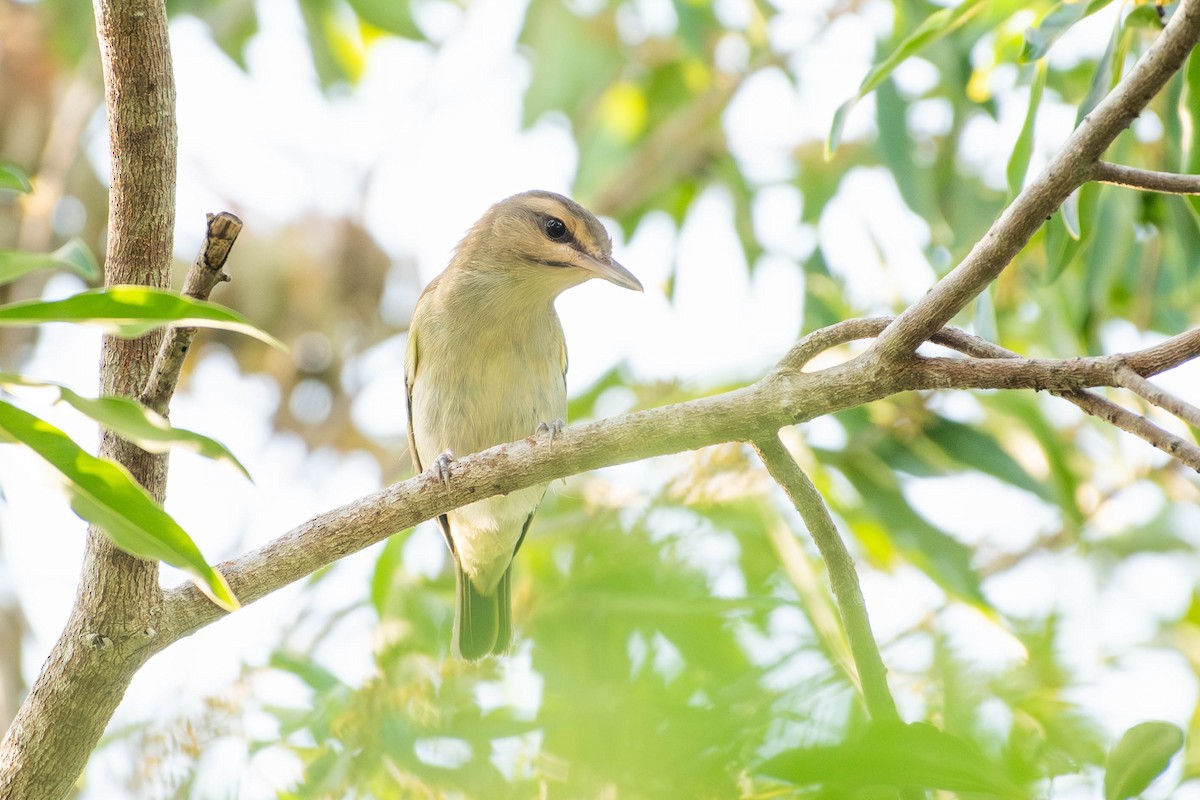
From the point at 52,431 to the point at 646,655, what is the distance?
123 cm

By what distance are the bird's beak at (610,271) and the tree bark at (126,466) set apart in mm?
2291

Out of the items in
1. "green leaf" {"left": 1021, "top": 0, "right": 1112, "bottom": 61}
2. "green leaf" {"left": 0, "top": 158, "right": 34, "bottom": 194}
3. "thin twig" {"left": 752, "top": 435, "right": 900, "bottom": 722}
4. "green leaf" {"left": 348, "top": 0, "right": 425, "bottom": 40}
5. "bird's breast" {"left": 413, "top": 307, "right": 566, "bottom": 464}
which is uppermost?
"green leaf" {"left": 348, "top": 0, "right": 425, "bottom": 40}

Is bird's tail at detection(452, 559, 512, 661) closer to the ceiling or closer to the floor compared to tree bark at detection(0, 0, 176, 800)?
closer to the ceiling

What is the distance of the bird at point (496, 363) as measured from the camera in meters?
4.75

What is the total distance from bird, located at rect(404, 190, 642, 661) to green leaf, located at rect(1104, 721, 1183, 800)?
2.96 m

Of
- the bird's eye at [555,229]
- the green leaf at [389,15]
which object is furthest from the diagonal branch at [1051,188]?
the green leaf at [389,15]

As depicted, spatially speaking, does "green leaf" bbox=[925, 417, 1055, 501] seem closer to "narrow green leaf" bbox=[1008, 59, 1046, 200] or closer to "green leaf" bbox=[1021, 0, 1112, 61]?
"narrow green leaf" bbox=[1008, 59, 1046, 200]

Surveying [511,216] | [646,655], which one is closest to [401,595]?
[511,216]

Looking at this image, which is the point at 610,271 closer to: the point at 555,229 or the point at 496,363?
the point at 555,229

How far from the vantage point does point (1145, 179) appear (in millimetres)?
2172

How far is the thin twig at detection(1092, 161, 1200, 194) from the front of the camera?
2.12 meters

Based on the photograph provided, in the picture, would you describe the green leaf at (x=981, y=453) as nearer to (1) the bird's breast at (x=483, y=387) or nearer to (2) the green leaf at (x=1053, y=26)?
(1) the bird's breast at (x=483, y=387)

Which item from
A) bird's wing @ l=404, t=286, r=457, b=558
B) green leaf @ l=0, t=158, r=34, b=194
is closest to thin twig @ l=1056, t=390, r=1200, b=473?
green leaf @ l=0, t=158, r=34, b=194

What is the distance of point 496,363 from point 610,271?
24.5 inches
